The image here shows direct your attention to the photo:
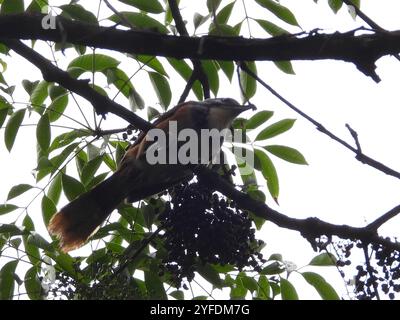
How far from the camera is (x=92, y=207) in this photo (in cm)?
438

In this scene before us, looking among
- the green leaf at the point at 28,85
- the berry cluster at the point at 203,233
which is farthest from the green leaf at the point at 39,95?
the berry cluster at the point at 203,233

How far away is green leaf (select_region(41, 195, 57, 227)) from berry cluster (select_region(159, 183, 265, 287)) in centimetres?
76

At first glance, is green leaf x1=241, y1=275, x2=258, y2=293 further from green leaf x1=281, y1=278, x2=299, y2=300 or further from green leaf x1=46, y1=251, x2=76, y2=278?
green leaf x1=46, y1=251, x2=76, y2=278

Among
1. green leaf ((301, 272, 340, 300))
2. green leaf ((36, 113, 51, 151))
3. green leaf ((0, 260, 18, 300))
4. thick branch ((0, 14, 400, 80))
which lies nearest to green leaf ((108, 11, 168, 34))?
thick branch ((0, 14, 400, 80))

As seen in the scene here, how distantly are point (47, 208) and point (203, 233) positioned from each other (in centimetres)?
108

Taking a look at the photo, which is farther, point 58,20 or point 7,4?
point 7,4

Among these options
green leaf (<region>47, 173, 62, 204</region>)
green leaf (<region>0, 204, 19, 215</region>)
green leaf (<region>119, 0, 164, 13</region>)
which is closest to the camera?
green leaf (<region>119, 0, 164, 13</region>)

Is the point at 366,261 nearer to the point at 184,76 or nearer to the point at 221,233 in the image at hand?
the point at 221,233

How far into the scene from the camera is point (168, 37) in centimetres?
313

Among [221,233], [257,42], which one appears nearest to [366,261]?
[221,233]

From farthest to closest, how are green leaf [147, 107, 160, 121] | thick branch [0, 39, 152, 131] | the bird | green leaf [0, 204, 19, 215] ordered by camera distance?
green leaf [147, 107, 160, 121], the bird, green leaf [0, 204, 19, 215], thick branch [0, 39, 152, 131]

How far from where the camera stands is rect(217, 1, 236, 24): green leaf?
13.6 ft

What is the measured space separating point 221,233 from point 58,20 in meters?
1.24

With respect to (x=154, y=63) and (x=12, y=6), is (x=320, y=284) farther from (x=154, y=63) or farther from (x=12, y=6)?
(x=12, y=6)
